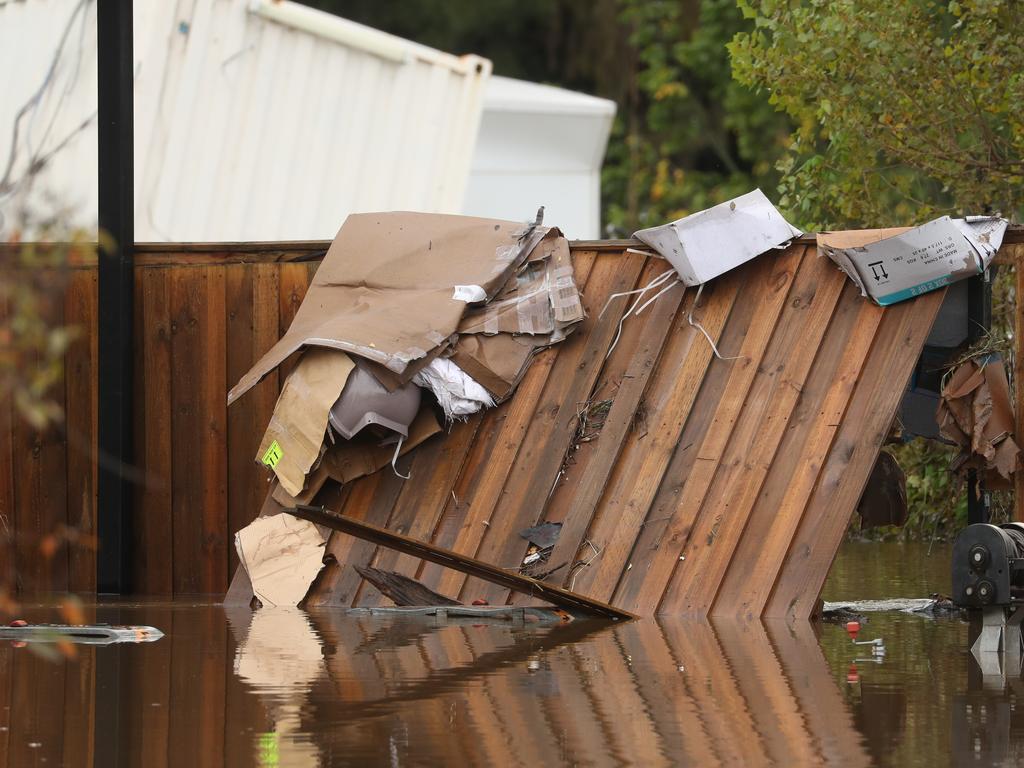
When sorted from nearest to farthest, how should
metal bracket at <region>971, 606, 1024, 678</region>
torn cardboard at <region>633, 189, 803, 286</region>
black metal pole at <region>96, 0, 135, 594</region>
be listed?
metal bracket at <region>971, 606, 1024, 678</region>, torn cardboard at <region>633, 189, 803, 286</region>, black metal pole at <region>96, 0, 135, 594</region>

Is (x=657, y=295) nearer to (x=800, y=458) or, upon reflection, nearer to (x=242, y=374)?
(x=800, y=458)

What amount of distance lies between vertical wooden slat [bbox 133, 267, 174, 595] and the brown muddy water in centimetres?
165

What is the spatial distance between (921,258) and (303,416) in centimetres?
291

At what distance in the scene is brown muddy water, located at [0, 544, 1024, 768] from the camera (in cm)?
406

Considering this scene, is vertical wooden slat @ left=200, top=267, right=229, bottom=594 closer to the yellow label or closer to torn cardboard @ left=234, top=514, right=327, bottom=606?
torn cardboard @ left=234, top=514, right=327, bottom=606

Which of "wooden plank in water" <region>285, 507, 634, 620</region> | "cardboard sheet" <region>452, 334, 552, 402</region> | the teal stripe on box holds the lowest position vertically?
"wooden plank in water" <region>285, 507, 634, 620</region>

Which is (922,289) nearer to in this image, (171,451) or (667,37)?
(171,451)

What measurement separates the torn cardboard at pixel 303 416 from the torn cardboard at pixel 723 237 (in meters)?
1.64

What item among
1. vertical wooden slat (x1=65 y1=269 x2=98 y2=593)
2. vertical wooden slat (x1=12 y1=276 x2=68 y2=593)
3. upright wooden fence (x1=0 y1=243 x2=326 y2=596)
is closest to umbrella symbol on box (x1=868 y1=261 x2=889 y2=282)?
upright wooden fence (x1=0 y1=243 x2=326 y2=596)

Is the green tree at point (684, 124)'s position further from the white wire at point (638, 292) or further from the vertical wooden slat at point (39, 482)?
the white wire at point (638, 292)

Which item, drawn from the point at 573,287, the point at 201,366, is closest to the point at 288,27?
the point at 201,366

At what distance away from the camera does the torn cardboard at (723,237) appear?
7.26m

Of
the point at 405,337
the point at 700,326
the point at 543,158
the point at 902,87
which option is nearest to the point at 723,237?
the point at 700,326

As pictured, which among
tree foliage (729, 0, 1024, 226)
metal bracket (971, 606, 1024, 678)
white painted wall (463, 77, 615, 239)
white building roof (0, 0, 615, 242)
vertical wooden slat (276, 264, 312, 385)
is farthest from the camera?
white painted wall (463, 77, 615, 239)
